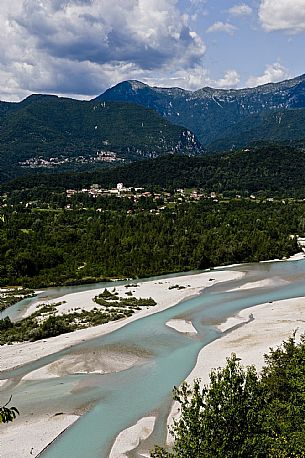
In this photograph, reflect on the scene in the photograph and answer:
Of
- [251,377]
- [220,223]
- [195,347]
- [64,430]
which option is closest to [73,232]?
[220,223]

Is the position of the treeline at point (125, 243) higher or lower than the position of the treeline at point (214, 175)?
lower

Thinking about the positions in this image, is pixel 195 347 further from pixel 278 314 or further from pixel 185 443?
pixel 185 443

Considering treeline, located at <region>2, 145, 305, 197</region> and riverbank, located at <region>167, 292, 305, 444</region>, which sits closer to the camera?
riverbank, located at <region>167, 292, 305, 444</region>

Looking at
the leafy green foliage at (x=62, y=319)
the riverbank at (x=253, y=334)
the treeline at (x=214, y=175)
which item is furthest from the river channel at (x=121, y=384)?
the treeline at (x=214, y=175)

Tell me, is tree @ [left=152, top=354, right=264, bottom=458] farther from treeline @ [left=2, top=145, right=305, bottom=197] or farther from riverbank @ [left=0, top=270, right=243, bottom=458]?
treeline @ [left=2, top=145, right=305, bottom=197]

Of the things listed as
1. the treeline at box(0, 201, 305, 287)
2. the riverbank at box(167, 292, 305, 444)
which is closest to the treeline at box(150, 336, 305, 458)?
the riverbank at box(167, 292, 305, 444)

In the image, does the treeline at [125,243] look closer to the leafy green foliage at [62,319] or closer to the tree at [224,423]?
the leafy green foliage at [62,319]
